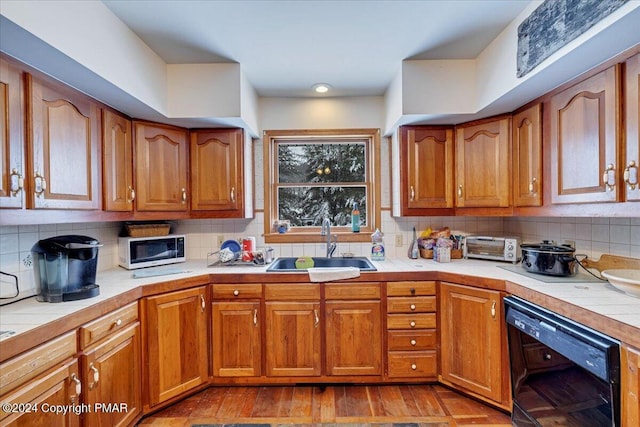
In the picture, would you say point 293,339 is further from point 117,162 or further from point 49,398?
point 117,162

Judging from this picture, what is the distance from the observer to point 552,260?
1777mm

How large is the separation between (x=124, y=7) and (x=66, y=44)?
438 mm

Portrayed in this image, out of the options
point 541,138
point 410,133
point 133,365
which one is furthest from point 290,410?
A: point 541,138

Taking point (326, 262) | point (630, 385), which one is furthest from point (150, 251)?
point (630, 385)

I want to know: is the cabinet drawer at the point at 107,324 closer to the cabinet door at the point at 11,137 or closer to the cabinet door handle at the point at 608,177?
the cabinet door at the point at 11,137

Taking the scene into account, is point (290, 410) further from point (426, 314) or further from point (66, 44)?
point (66, 44)

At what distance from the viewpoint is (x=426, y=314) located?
6.84 feet

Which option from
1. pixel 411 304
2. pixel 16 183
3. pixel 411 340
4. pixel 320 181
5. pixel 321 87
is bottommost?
pixel 411 340

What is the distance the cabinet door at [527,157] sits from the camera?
188 centimetres

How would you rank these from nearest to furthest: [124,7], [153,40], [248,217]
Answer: [124,7] → [153,40] → [248,217]

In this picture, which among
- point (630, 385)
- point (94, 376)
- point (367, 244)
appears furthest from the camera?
point (367, 244)

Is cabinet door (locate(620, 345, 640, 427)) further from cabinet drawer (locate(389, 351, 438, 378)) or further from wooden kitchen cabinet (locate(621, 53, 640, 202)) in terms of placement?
cabinet drawer (locate(389, 351, 438, 378))

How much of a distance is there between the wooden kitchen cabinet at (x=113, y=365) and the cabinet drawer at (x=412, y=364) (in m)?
1.62

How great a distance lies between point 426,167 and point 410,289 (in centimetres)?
98
